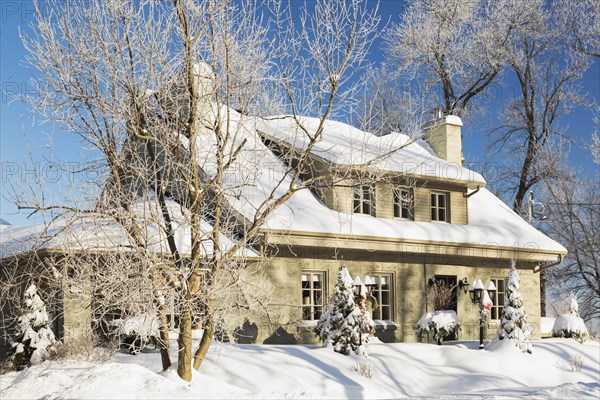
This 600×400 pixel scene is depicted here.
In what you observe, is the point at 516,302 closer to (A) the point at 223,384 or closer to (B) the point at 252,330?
(B) the point at 252,330

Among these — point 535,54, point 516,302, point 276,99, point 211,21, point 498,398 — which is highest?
point 535,54

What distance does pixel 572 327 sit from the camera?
20.9 meters

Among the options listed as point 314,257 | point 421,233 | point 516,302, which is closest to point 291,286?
point 314,257

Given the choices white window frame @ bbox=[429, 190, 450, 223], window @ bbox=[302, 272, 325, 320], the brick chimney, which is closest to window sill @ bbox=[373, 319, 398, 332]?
window @ bbox=[302, 272, 325, 320]

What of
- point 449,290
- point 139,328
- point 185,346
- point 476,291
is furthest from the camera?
point 449,290

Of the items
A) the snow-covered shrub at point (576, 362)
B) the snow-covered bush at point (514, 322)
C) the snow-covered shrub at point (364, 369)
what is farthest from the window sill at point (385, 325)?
the snow-covered shrub at point (364, 369)

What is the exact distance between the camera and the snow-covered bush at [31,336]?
47.4 ft

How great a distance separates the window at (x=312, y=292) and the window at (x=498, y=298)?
634 cm

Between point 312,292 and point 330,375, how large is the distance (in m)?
5.16

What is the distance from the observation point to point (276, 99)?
35.8 feet

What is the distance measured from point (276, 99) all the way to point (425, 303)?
11228 millimetres

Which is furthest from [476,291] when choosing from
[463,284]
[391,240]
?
[391,240]

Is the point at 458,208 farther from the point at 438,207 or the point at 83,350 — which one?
the point at 83,350

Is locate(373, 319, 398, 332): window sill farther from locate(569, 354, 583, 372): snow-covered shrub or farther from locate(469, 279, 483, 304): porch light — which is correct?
locate(569, 354, 583, 372): snow-covered shrub
